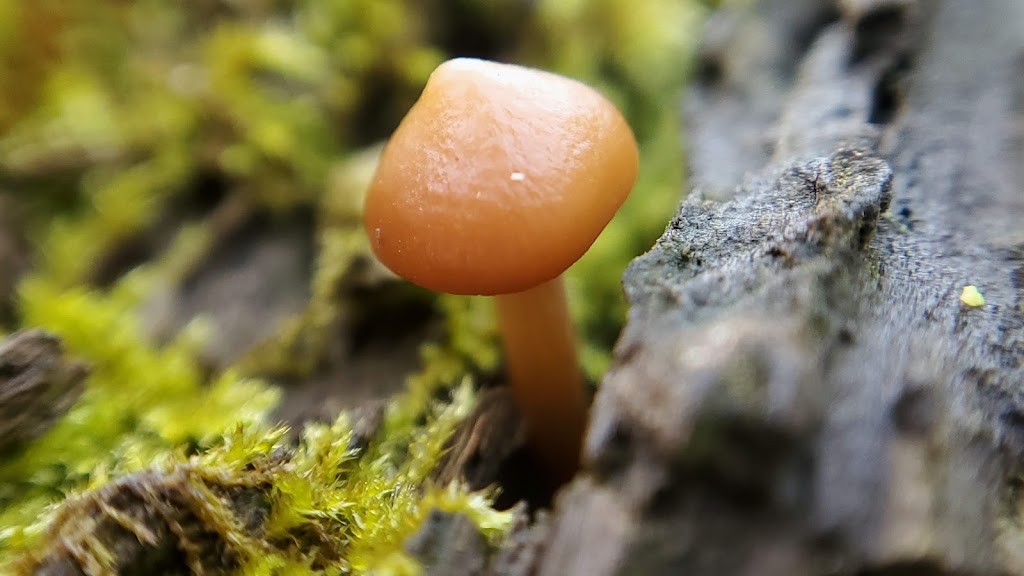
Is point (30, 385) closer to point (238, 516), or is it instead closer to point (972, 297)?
point (238, 516)

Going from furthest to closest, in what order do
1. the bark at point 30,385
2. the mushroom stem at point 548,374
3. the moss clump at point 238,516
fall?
the mushroom stem at point 548,374
the bark at point 30,385
the moss clump at point 238,516

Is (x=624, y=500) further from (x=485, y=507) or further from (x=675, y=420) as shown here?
(x=485, y=507)

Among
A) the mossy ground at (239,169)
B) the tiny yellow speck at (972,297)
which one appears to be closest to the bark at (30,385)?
the mossy ground at (239,169)

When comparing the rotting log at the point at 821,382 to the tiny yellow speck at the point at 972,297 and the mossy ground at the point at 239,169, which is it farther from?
the mossy ground at the point at 239,169

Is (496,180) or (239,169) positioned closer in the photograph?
(496,180)

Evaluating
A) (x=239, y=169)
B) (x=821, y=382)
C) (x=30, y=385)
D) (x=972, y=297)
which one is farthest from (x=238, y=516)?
(x=239, y=169)

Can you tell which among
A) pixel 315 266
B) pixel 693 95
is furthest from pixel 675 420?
pixel 315 266
